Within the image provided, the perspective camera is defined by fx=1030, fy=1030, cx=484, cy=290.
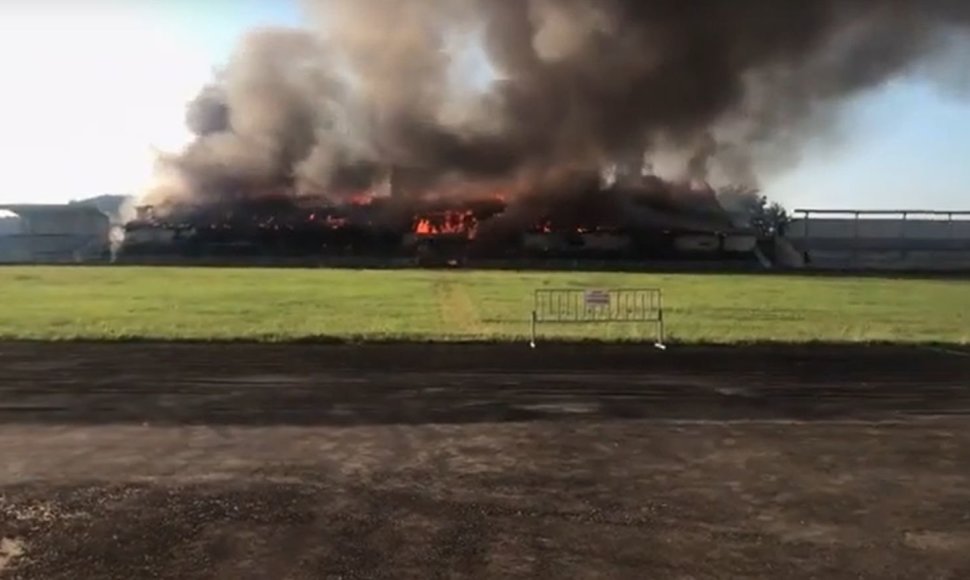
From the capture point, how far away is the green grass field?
87.1 feet

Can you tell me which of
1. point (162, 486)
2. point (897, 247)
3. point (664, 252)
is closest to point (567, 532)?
point (162, 486)

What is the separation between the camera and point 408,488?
32.9 ft

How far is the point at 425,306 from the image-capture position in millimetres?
34562

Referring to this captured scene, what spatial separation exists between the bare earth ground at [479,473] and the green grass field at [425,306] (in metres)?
6.89

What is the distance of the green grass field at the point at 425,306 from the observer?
26547 mm

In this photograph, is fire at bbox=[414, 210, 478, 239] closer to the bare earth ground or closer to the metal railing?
the metal railing

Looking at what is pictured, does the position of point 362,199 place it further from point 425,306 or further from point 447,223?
point 425,306

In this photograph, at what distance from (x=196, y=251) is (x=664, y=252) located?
31.3 m

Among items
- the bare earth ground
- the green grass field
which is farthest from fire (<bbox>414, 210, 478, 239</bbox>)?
the bare earth ground

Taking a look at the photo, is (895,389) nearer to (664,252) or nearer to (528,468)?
(528,468)

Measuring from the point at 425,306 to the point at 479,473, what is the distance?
2398 centimetres

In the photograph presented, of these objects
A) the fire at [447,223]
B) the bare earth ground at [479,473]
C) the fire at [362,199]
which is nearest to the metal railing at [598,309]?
the bare earth ground at [479,473]

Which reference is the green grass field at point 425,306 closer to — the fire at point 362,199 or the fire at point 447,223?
the fire at point 447,223

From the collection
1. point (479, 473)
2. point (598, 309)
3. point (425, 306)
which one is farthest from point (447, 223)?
point (479, 473)
